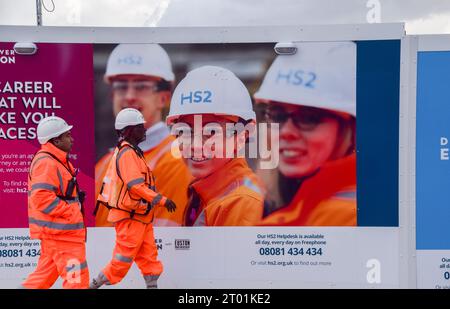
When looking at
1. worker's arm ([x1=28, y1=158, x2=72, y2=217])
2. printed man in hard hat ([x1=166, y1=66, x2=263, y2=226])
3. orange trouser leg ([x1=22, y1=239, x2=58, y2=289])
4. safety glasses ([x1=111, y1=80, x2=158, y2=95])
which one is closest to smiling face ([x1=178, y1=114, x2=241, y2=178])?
printed man in hard hat ([x1=166, y1=66, x2=263, y2=226])

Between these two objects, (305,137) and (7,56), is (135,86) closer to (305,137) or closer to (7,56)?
(7,56)

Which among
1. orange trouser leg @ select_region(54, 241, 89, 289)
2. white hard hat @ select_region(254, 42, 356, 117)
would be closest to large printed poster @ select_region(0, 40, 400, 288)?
white hard hat @ select_region(254, 42, 356, 117)

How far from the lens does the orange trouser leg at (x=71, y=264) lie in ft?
10.4

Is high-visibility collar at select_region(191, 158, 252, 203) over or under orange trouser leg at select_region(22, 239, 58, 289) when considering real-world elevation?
over

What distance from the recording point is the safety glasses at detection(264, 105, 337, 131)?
3.14 metres

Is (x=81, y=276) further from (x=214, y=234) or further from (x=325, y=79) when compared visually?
(x=325, y=79)

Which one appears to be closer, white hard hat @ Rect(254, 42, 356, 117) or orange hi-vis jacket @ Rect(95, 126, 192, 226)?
white hard hat @ Rect(254, 42, 356, 117)

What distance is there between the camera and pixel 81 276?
10.5 ft

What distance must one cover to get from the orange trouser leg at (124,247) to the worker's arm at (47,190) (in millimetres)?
415

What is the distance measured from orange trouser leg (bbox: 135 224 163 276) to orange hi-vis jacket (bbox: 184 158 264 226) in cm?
32

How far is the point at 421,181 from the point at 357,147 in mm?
522

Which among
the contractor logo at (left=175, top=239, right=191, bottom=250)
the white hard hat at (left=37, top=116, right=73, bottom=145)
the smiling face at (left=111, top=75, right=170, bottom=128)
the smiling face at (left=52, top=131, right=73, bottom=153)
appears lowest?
the contractor logo at (left=175, top=239, right=191, bottom=250)

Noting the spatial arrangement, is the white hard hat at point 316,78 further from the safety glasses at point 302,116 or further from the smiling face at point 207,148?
the smiling face at point 207,148

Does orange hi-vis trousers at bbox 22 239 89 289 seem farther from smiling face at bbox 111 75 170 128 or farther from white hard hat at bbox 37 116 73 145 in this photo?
smiling face at bbox 111 75 170 128
